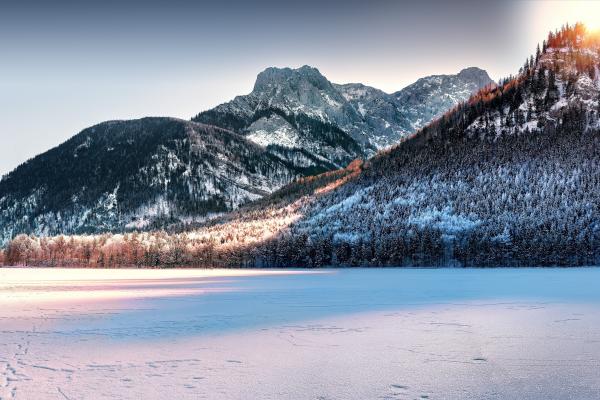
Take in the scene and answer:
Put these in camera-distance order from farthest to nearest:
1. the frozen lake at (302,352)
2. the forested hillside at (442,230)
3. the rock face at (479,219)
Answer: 1. the forested hillside at (442,230)
2. the rock face at (479,219)
3. the frozen lake at (302,352)

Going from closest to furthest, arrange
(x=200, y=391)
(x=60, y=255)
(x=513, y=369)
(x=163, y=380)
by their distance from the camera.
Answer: (x=200, y=391) → (x=163, y=380) → (x=513, y=369) → (x=60, y=255)

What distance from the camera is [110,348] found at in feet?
68.1

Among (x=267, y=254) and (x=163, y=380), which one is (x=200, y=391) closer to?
(x=163, y=380)

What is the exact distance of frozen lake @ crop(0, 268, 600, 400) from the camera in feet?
48.5

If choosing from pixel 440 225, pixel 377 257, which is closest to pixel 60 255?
pixel 377 257

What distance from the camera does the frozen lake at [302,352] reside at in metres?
14.8

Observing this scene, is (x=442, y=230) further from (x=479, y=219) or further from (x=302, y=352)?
(x=302, y=352)

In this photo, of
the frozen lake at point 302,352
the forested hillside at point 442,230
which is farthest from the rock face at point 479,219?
the frozen lake at point 302,352

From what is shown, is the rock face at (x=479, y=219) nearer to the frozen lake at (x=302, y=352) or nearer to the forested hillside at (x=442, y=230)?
the forested hillside at (x=442, y=230)

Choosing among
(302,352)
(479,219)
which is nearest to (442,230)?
(479,219)

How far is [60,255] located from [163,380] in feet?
586

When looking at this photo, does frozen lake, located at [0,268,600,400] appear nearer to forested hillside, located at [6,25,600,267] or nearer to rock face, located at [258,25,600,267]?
rock face, located at [258,25,600,267]

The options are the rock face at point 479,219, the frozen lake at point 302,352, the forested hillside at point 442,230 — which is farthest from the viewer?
the forested hillside at point 442,230

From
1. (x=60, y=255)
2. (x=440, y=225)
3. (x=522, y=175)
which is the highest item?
(x=522, y=175)
